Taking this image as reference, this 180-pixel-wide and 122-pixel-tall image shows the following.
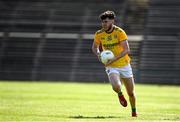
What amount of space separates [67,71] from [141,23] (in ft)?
18.5

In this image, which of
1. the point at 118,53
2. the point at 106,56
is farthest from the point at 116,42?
the point at 106,56

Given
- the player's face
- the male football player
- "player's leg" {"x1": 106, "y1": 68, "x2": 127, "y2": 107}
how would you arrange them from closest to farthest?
1. "player's leg" {"x1": 106, "y1": 68, "x2": 127, "y2": 107}
2. the player's face
3. the male football player

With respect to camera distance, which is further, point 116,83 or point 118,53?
point 118,53

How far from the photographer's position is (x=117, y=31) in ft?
50.7

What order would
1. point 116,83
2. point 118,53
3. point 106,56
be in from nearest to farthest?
point 116,83 → point 106,56 → point 118,53

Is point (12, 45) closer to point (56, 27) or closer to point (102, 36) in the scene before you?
point (56, 27)

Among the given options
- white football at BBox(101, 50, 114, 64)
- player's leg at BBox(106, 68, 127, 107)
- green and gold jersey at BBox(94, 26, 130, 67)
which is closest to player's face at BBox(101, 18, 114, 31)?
green and gold jersey at BBox(94, 26, 130, 67)

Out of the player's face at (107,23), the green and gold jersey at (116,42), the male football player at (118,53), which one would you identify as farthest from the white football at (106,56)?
the player's face at (107,23)

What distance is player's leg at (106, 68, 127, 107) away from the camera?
587 inches

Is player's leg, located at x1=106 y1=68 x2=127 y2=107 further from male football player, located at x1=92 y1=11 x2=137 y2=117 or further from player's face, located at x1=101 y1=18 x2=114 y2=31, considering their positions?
player's face, located at x1=101 y1=18 x2=114 y2=31

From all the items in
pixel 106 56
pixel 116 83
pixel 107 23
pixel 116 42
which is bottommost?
pixel 116 83

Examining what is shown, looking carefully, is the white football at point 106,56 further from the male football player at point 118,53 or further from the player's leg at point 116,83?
the player's leg at point 116,83

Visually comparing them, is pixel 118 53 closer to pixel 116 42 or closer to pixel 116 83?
pixel 116 42

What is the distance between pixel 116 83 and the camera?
49.3 ft
